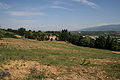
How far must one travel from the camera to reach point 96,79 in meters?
10.8

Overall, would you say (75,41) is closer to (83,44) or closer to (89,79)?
(83,44)

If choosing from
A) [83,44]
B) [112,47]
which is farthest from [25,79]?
[83,44]

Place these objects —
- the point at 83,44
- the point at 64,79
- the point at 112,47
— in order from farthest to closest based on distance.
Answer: the point at 83,44, the point at 112,47, the point at 64,79

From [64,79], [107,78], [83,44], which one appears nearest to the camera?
[64,79]

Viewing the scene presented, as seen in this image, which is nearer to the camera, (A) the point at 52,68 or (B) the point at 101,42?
(A) the point at 52,68

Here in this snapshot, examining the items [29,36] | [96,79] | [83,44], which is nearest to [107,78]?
[96,79]

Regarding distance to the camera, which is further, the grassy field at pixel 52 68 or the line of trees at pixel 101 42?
the line of trees at pixel 101 42

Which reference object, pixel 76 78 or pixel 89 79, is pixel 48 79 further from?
pixel 89 79

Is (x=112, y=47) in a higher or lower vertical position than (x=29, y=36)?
lower

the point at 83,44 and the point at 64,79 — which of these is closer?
the point at 64,79

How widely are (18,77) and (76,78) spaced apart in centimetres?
436

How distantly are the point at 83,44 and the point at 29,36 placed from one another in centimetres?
3234

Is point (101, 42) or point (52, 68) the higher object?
point (52, 68)

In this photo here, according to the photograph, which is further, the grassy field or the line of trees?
the line of trees
